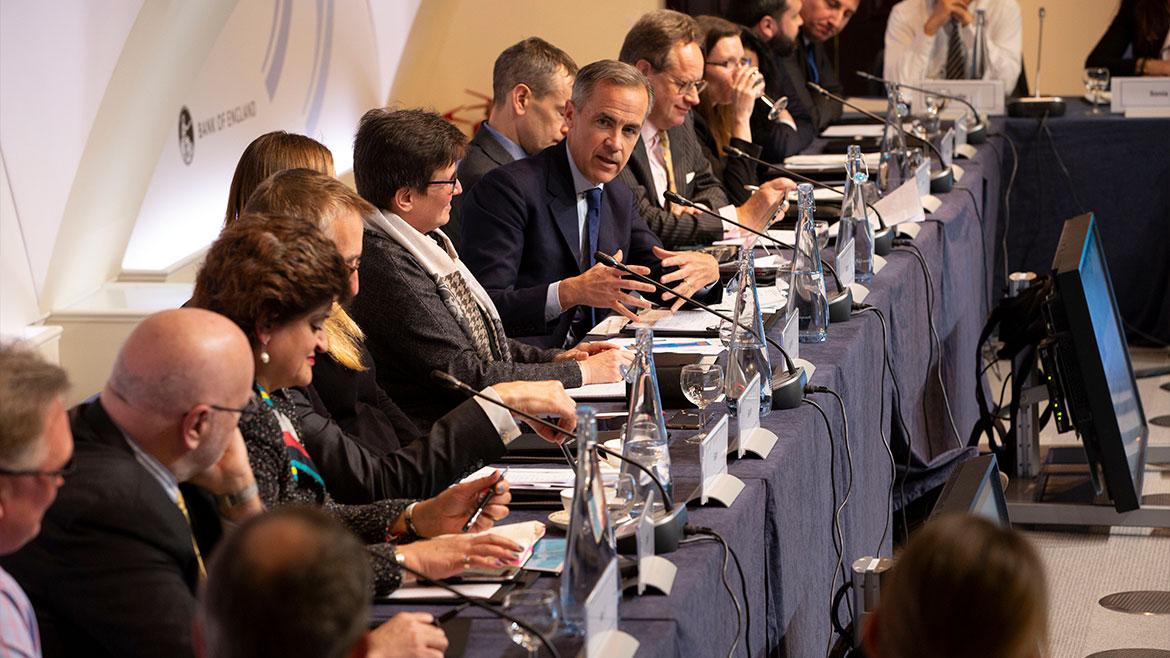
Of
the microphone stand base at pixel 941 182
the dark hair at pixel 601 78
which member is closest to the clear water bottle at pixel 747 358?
the dark hair at pixel 601 78

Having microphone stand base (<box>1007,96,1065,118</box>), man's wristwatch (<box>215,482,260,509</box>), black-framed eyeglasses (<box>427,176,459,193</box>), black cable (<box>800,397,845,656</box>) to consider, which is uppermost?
black-framed eyeglasses (<box>427,176,459,193</box>)

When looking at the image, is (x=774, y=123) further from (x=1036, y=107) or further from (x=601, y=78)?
(x=601, y=78)

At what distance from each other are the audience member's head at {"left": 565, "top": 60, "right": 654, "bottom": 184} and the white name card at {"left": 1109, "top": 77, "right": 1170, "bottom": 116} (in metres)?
2.89

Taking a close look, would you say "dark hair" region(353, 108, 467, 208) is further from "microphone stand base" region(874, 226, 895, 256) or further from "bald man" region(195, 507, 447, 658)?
"bald man" region(195, 507, 447, 658)

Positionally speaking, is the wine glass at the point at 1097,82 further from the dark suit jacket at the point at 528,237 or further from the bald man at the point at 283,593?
the bald man at the point at 283,593

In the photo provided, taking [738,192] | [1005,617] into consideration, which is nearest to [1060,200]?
[738,192]

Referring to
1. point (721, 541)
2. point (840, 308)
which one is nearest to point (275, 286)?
point (721, 541)

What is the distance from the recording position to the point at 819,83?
5.89m

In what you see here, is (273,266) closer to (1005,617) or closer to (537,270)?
(1005,617)

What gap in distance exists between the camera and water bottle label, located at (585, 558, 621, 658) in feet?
4.18

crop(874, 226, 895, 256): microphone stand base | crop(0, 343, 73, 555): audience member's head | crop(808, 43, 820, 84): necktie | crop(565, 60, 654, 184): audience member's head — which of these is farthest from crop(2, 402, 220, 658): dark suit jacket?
crop(808, 43, 820, 84): necktie

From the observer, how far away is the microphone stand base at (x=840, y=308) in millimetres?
2686

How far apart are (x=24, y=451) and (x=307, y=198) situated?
0.84m

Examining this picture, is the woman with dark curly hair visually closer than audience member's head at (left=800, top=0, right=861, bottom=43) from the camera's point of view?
Yes
